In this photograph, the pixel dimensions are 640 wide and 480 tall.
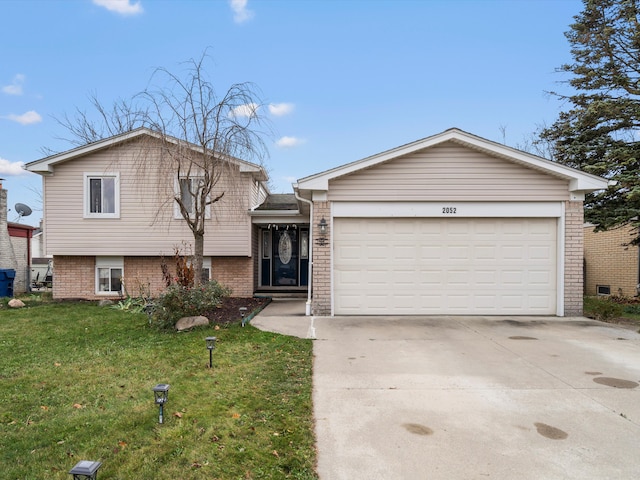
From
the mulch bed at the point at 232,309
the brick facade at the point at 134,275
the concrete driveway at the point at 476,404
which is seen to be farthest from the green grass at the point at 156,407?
the brick facade at the point at 134,275

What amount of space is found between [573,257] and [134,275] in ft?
39.7

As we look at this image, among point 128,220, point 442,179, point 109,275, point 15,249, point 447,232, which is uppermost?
point 442,179

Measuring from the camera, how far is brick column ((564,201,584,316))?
28.9ft

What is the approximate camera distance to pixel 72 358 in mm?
5680

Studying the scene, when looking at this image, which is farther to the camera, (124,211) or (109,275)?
(109,275)

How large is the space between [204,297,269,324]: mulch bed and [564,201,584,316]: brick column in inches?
290

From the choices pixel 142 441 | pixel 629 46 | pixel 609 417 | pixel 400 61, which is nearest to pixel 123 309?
pixel 142 441

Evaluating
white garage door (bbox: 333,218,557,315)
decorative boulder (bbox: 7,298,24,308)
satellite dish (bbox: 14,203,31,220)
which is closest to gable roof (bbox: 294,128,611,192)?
white garage door (bbox: 333,218,557,315)

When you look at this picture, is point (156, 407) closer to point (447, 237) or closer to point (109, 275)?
point (447, 237)

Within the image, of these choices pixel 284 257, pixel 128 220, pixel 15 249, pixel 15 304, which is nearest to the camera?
pixel 15 304

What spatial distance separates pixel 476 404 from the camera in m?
3.97

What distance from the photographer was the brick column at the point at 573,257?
347 inches

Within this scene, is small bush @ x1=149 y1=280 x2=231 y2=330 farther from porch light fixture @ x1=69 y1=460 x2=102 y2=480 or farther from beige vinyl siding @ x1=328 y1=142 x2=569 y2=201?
porch light fixture @ x1=69 y1=460 x2=102 y2=480

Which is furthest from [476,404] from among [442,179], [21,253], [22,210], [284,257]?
[22,210]
